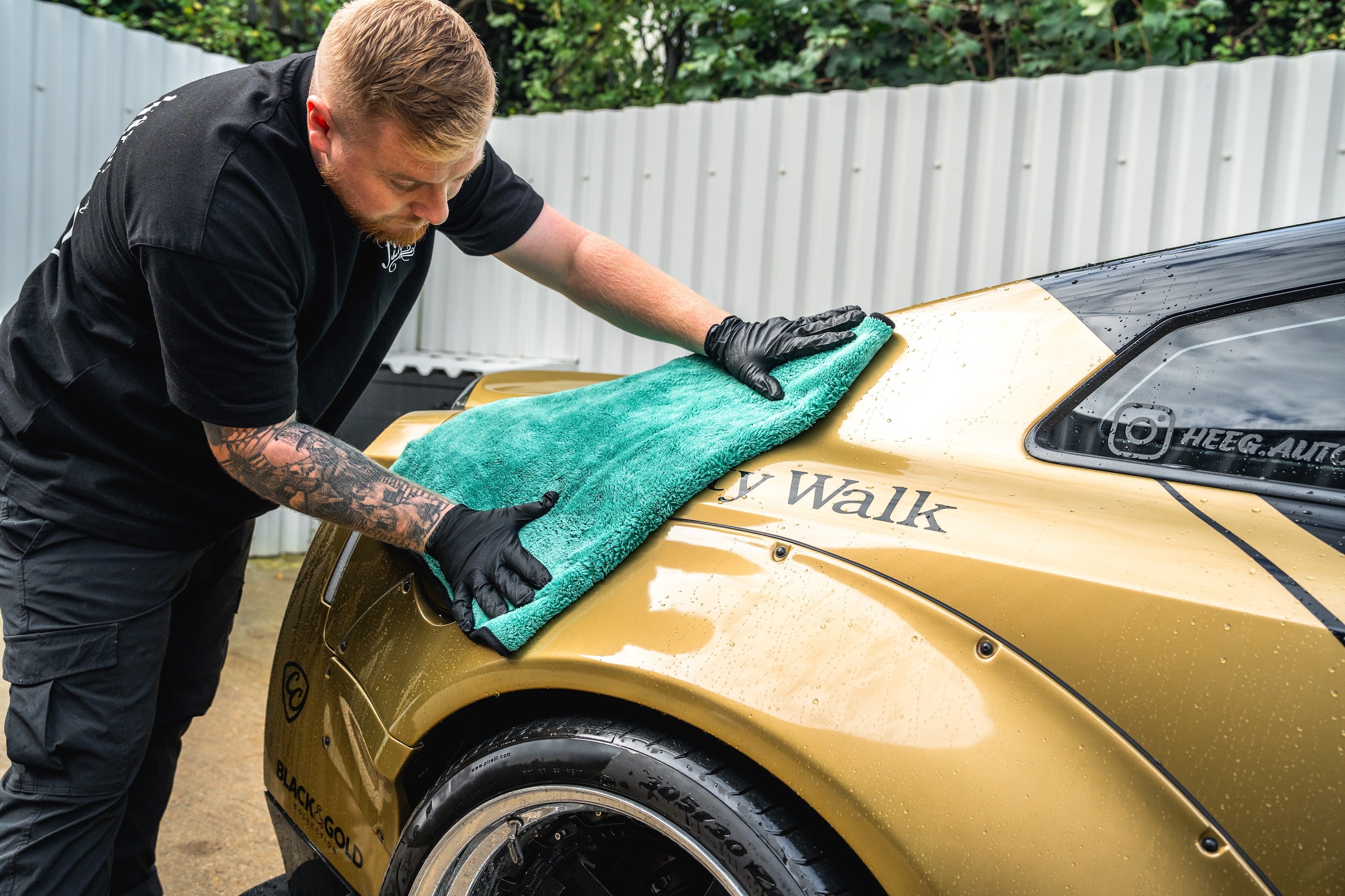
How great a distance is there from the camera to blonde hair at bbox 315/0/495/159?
51.1 inches

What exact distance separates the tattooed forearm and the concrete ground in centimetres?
102

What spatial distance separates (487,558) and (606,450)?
241mm

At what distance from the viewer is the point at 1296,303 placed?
103 centimetres

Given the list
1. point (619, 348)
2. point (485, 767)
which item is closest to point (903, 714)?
point (485, 767)

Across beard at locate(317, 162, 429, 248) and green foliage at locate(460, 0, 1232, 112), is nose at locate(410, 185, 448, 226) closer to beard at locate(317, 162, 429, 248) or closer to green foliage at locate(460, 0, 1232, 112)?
beard at locate(317, 162, 429, 248)

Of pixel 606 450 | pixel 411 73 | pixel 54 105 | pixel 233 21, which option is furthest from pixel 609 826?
pixel 233 21

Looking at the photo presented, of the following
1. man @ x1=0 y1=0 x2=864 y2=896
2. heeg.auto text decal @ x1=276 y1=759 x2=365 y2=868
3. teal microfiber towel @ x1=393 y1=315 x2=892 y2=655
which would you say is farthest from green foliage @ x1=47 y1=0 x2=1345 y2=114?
heeg.auto text decal @ x1=276 y1=759 x2=365 y2=868

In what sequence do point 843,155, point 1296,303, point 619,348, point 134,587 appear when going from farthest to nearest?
1. point 619,348
2. point 843,155
3. point 134,587
4. point 1296,303

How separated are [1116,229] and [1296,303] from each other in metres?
2.96

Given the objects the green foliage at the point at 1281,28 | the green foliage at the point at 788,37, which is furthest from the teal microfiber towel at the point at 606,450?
the green foliage at the point at 1281,28

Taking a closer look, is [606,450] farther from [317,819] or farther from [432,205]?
[317,819]

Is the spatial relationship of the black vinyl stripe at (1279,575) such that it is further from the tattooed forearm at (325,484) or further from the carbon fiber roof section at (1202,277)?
the tattooed forearm at (325,484)

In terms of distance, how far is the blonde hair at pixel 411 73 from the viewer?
1297 millimetres

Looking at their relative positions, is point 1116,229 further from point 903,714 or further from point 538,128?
point 903,714
